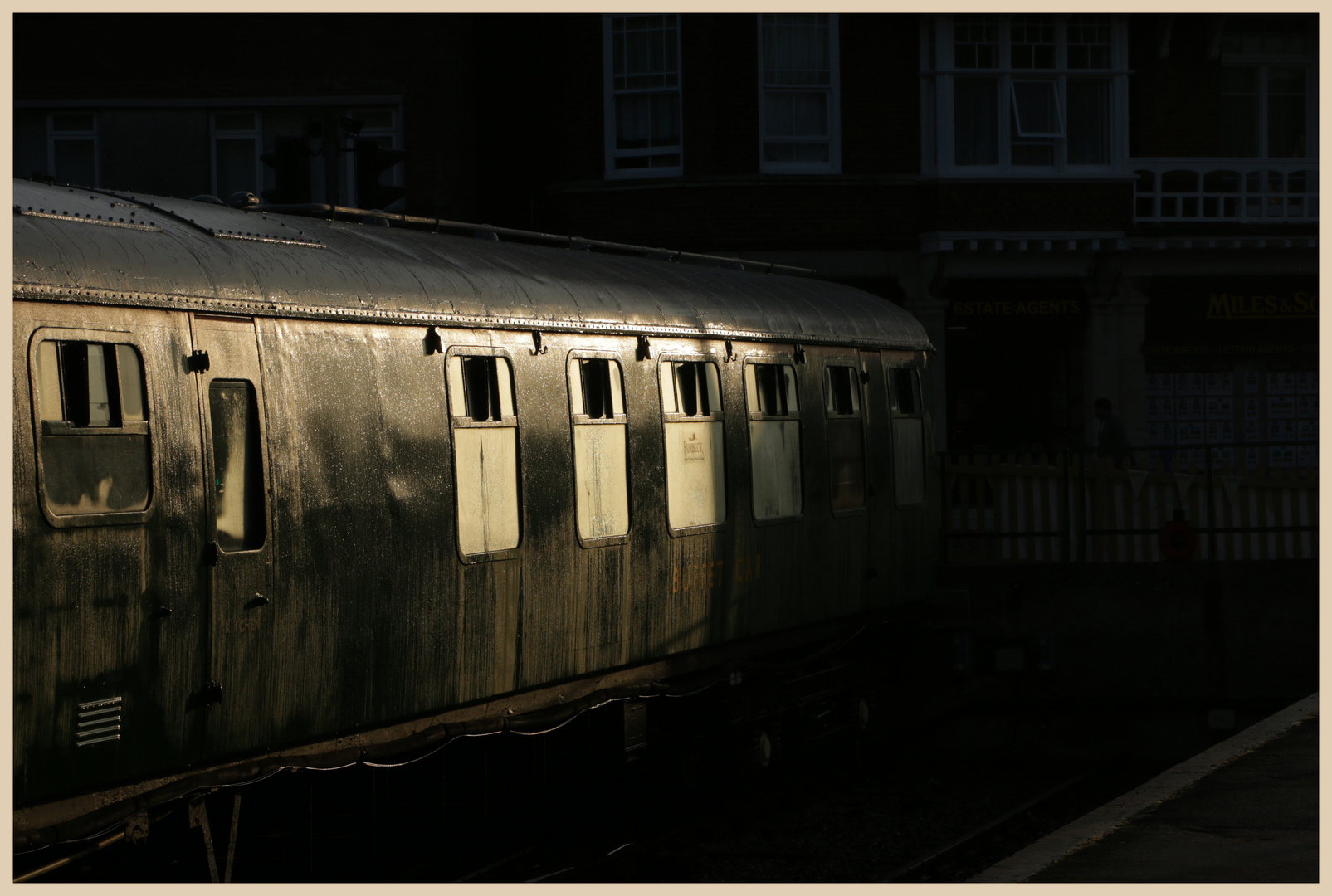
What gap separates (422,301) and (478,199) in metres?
14.7

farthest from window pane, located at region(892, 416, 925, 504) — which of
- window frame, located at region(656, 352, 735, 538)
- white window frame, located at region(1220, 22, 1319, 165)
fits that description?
white window frame, located at region(1220, 22, 1319, 165)

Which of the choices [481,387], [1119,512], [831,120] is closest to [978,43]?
[831,120]

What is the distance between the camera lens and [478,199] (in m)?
22.1

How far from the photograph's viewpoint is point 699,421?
9.86 metres

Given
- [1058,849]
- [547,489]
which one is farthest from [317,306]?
[1058,849]

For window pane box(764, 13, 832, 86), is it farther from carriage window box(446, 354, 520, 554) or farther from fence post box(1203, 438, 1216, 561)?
carriage window box(446, 354, 520, 554)

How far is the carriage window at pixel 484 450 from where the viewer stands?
25.8 feet

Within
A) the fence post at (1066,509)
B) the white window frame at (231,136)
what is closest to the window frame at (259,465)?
the fence post at (1066,509)

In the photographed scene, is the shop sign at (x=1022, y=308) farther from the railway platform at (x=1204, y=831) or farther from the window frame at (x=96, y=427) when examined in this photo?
the window frame at (x=96, y=427)

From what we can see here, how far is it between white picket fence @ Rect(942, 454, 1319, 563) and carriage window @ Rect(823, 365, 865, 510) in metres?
A: 2.84

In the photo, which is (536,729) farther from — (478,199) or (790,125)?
(478,199)

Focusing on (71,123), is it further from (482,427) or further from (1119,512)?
(482,427)

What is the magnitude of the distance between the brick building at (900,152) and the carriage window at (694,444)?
10.2 meters

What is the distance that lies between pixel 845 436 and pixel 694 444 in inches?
84.2
